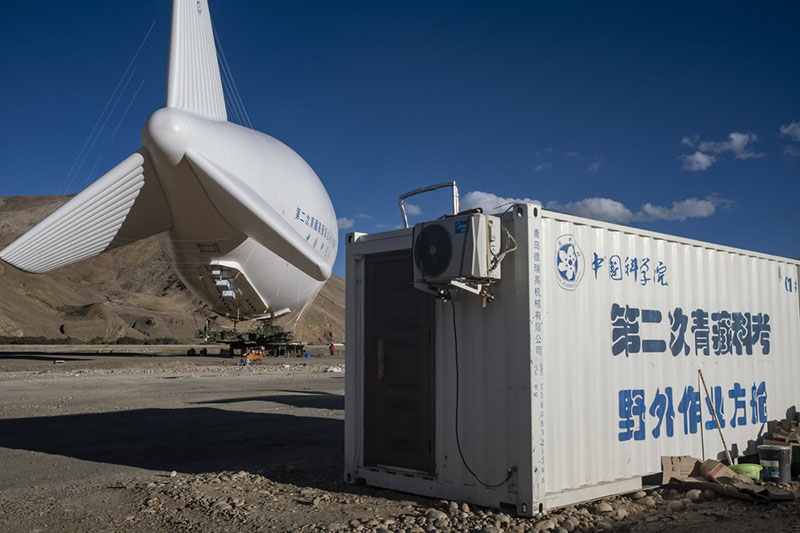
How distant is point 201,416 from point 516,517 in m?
10.9

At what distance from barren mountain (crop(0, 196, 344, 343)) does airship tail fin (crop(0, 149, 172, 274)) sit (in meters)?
22.6

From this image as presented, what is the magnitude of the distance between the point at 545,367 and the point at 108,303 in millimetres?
100177

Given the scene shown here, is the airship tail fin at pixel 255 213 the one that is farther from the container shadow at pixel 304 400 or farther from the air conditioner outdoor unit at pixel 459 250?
the air conditioner outdoor unit at pixel 459 250

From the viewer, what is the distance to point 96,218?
2491 cm

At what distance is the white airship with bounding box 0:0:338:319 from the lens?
2239cm

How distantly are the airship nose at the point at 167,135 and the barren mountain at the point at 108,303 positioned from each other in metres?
26.5

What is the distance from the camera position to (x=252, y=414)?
16.3 m

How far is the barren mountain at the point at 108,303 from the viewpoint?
74.2 metres

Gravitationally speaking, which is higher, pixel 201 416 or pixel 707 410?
pixel 707 410

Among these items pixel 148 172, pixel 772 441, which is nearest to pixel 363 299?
pixel 772 441

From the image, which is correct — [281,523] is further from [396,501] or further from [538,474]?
[538,474]

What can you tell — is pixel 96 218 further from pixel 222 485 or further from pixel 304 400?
pixel 222 485

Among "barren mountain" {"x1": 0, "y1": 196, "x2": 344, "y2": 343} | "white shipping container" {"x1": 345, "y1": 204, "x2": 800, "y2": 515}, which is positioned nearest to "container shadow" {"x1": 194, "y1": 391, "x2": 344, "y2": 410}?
"white shipping container" {"x1": 345, "y1": 204, "x2": 800, "y2": 515}

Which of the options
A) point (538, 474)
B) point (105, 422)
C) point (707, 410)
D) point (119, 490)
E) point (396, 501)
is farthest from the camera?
point (105, 422)
